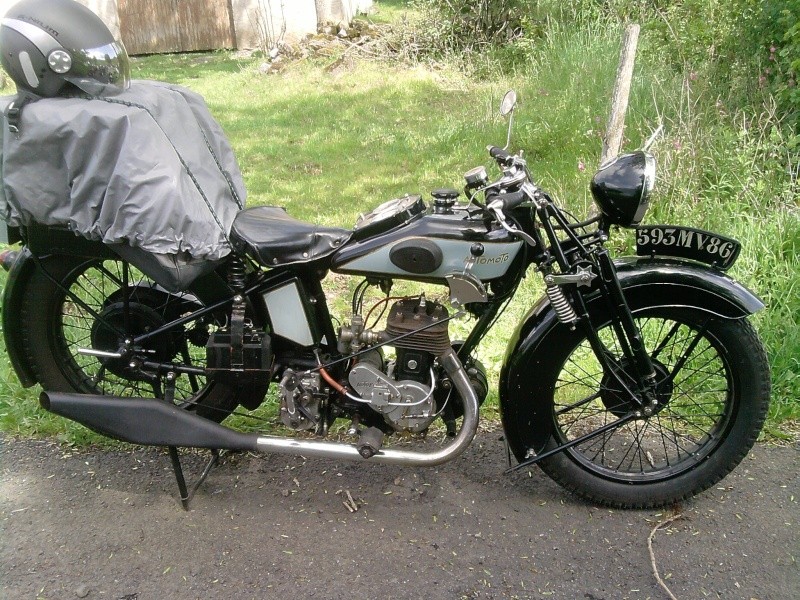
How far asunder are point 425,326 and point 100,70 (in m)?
1.57

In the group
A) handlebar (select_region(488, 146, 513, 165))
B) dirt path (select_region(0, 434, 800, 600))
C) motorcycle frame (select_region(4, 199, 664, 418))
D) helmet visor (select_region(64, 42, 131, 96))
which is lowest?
dirt path (select_region(0, 434, 800, 600))

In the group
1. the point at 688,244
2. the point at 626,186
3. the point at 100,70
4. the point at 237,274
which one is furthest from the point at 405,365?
the point at 100,70

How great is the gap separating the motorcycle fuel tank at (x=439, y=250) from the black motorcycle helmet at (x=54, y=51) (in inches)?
47.0

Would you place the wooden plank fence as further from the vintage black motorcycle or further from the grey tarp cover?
the grey tarp cover

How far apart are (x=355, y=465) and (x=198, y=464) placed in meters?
0.73

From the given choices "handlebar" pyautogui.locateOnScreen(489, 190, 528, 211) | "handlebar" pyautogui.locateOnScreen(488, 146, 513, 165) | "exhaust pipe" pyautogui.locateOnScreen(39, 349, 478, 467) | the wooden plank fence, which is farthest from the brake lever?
the wooden plank fence

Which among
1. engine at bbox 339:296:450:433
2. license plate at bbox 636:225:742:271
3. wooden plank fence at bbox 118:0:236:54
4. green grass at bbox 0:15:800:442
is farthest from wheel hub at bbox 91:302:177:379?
wooden plank fence at bbox 118:0:236:54

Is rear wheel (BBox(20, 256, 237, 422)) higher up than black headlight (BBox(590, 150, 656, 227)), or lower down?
lower down

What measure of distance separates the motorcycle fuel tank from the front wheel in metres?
0.48

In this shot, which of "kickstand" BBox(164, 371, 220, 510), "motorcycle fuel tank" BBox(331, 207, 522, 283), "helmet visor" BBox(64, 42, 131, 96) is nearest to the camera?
"motorcycle fuel tank" BBox(331, 207, 522, 283)

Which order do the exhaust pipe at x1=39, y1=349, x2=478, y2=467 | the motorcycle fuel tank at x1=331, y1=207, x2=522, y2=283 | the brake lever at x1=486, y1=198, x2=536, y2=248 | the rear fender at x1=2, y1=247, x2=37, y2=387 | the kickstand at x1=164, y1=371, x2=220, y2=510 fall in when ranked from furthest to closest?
the rear fender at x1=2, y1=247, x2=37, y2=387 → the kickstand at x1=164, y1=371, x2=220, y2=510 → the exhaust pipe at x1=39, y1=349, x2=478, y2=467 → the motorcycle fuel tank at x1=331, y1=207, x2=522, y2=283 → the brake lever at x1=486, y1=198, x2=536, y2=248

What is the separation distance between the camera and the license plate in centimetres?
263

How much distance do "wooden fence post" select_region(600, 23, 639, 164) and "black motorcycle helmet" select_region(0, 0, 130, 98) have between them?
3151 mm

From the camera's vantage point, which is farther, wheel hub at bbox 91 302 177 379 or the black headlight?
wheel hub at bbox 91 302 177 379
